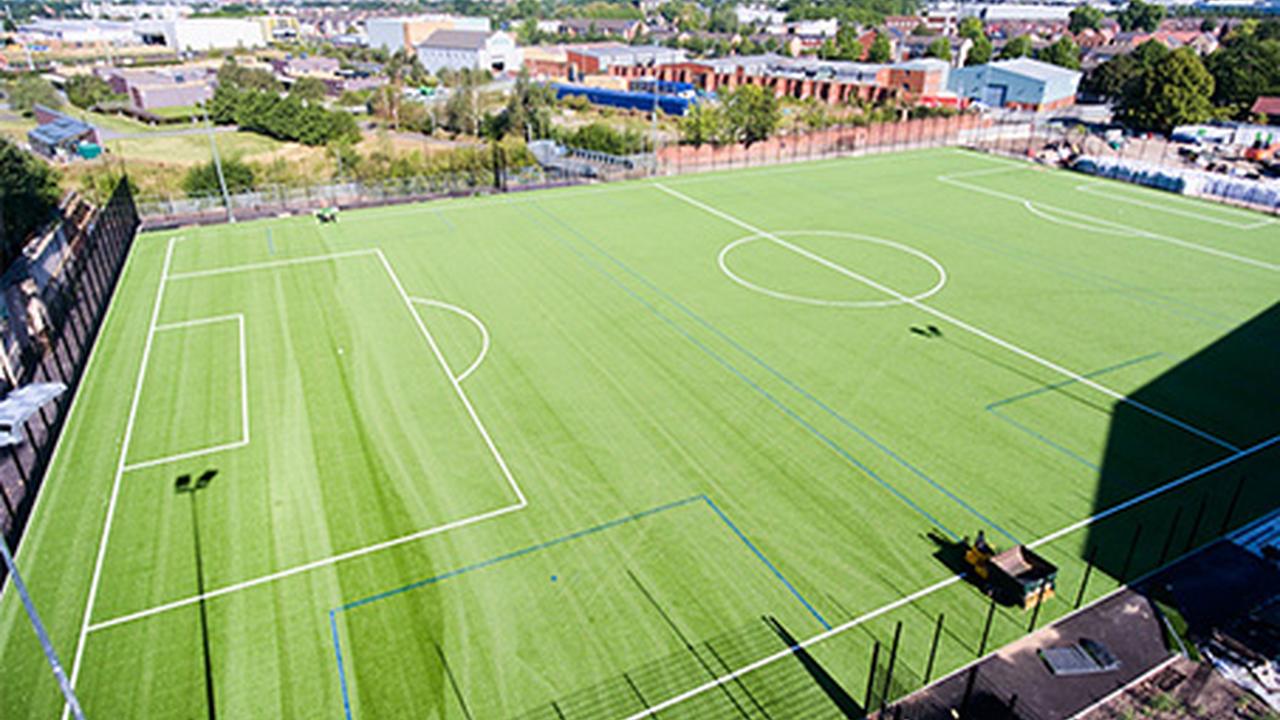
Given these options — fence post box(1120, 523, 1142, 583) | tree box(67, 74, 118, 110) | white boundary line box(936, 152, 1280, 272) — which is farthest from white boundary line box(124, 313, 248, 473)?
tree box(67, 74, 118, 110)

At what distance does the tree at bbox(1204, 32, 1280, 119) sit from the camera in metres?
82.2

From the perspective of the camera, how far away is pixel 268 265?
35.5 m

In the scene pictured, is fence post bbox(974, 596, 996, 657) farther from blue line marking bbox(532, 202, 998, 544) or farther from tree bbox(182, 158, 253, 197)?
tree bbox(182, 158, 253, 197)

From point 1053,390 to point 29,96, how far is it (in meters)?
120

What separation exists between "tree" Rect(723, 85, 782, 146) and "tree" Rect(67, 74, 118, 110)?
9075 cm

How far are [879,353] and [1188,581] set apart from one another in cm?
1217

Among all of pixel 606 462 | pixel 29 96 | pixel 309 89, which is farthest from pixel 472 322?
pixel 29 96

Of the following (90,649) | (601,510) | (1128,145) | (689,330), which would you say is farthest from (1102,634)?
(1128,145)

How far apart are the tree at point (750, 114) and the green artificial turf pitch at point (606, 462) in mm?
27546

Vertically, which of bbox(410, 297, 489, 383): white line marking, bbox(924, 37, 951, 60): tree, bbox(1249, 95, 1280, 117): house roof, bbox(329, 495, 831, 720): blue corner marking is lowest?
bbox(329, 495, 831, 720): blue corner marking

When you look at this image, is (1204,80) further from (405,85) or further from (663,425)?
(405,85)

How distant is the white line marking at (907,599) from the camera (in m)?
13.7

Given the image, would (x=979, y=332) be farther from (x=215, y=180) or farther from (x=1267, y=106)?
(x=1267, y=106)

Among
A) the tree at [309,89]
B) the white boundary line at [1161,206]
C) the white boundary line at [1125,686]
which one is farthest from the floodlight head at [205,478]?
the tree at [309,89]
